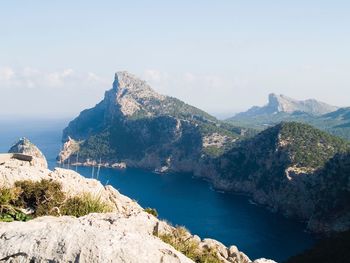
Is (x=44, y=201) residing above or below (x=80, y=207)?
above

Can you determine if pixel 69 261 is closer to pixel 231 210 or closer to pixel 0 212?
pixel 0 212

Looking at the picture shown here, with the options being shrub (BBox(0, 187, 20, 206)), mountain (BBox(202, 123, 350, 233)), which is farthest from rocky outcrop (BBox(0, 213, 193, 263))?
mountain (BBox(202, 123, 350, 233))

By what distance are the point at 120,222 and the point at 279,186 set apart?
487ft

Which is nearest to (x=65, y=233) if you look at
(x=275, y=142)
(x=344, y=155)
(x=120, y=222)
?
(x=120, y=222)

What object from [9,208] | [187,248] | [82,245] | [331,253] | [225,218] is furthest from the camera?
[225,218]

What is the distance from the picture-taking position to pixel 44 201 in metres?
14.8

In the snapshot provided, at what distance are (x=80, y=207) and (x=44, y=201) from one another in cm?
118

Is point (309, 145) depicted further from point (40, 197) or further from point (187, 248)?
point (40, 197)

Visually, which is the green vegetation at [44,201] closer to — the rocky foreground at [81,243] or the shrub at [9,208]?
the shrub at [9,208]

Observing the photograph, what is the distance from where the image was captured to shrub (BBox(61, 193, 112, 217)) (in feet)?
48.3

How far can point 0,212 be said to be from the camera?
42.2 feet

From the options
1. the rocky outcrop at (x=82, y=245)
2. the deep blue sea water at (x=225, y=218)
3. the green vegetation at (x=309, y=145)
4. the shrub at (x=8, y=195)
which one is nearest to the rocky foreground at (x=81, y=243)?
the rocky outcrop at (x=82, y=245)

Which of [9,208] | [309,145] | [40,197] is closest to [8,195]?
[9,208]

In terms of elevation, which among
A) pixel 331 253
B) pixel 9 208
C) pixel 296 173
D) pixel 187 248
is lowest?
pixel 296 173
